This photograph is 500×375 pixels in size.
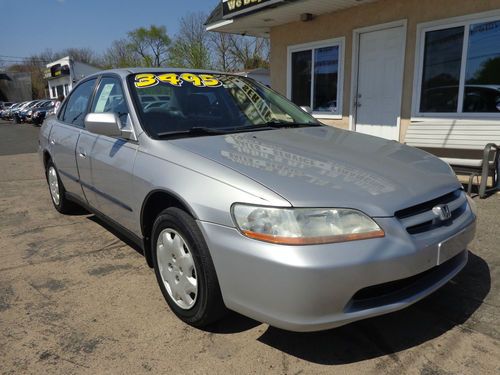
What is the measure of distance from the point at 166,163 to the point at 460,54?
19.1 ft

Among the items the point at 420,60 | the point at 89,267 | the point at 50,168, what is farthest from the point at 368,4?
the point at 89,267

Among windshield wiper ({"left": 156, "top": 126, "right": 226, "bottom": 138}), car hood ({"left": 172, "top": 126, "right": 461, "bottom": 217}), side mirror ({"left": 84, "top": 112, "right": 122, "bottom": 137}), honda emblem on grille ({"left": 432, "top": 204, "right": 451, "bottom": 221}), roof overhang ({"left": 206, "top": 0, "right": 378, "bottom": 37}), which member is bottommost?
honda emblem on grille ({"left": 432, "top": 204, "right": 451, "bottom": 221})

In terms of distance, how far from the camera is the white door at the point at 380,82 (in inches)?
284

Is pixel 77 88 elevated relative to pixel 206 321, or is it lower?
elevated

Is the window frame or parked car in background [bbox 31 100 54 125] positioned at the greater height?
the window frame

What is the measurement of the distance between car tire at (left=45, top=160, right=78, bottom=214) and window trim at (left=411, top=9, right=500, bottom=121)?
18.4 ft

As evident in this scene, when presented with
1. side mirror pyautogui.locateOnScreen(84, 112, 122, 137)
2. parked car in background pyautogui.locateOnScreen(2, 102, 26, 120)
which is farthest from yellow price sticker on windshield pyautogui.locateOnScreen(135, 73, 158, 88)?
parked car in background pyautogui.locateOnScreen(2, 102, 26, 120)

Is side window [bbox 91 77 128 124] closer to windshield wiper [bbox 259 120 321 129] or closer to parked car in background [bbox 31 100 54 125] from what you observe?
windshield wiper [bbox 259 120 321 129]

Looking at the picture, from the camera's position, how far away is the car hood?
204 centimetres

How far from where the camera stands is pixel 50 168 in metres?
4.89

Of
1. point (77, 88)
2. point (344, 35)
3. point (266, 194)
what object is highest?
point (344, 35)

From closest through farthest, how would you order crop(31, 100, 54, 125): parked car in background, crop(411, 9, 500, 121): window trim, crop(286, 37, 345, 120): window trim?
crop(411, 9, 500, 121): window trim → crop(286, 37, 345, 120): window trim → crop(31, 100, 54, 125): parked car in background

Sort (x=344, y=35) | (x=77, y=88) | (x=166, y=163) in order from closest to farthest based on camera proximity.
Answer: (x=166, y=163) < (x=77, y=88) < (x=344, y=35)

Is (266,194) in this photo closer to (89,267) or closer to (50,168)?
(89,267)
